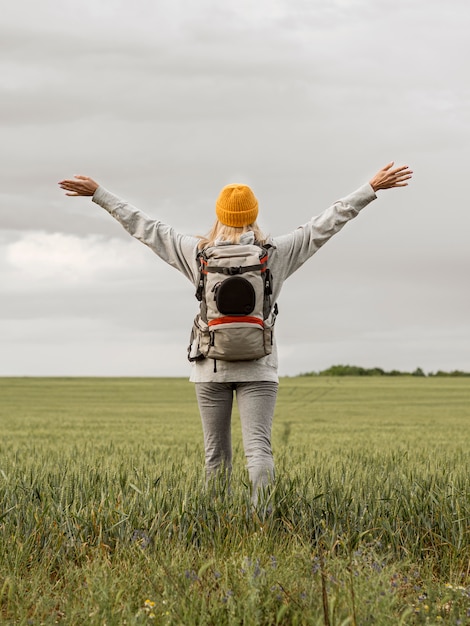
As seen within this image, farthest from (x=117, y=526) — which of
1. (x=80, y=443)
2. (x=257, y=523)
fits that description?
(x=80, y=443)

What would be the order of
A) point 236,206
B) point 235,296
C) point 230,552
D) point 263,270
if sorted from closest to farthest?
point 230,552 → point 235,296 → point 263,270 → point 236,206

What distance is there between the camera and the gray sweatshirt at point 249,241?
5.68 m

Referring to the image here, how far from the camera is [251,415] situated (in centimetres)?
570

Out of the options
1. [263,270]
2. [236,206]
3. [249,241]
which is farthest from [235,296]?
[236,206]

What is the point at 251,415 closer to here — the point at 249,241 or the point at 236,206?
the point at 249,241

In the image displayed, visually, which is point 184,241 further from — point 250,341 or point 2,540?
point 2,540

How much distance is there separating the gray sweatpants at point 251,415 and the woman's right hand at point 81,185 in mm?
1704

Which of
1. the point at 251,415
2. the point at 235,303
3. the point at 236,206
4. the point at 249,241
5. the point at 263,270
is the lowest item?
the point at 251,415

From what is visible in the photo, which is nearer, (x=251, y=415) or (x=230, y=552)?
(x=230, y=552)

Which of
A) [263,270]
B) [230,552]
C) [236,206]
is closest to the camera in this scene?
[230,552]

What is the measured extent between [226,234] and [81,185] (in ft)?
4.05

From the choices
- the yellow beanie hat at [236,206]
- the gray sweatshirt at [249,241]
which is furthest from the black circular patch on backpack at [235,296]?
the yellow beanie hat at [236,206]

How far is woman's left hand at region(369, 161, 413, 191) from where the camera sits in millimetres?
5957

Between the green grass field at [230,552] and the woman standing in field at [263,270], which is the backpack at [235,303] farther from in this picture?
the green grass field at [230,552]
